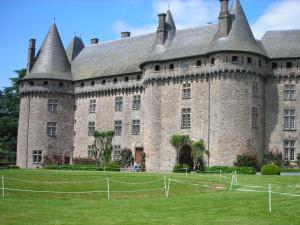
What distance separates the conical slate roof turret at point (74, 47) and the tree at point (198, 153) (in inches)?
991

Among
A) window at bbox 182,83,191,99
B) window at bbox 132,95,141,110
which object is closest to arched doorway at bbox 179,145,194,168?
window at bbox 182,83,191,99

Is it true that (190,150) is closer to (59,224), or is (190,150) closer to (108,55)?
(108,55)

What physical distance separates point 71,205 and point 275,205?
8581 mm

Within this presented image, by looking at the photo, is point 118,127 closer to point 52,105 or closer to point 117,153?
point 117,153

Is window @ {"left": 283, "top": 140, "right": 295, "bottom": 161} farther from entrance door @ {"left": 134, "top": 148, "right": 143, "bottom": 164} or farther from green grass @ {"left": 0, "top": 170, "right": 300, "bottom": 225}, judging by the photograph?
green grass @ {"left": 0, "top": 170, "right": 300, "bottom": 225}

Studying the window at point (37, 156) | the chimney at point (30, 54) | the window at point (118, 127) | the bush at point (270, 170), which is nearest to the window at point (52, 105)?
the window at point (37, 156)

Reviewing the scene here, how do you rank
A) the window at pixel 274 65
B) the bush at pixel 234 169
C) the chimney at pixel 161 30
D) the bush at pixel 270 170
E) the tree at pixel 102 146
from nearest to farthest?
the bush at pixel 270 170, the bush at pixel 234 169, the window at pixel 274 65, the chimney at pixel 161 30, the tree at pixel 102 146

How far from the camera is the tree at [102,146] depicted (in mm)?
52678

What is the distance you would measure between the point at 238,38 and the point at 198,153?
11189 millimetres

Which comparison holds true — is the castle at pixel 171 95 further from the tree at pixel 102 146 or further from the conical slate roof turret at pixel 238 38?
the tree at pixel 102 146

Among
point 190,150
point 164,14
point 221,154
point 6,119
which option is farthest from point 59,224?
point 6,119

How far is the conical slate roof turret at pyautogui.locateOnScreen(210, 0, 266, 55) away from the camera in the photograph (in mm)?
43531

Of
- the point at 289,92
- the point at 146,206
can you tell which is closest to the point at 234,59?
the point at 289,92

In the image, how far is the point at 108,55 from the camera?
5866 cm
